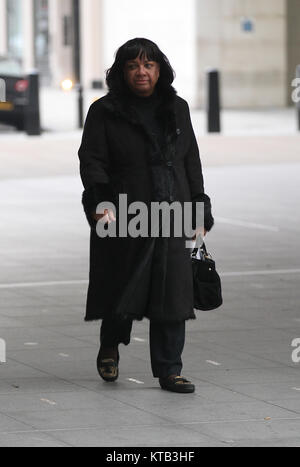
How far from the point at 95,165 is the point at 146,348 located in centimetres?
145

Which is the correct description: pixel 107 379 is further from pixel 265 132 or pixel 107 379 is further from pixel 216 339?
pixel 265 132

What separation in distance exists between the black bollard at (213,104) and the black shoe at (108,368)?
17.1 meters

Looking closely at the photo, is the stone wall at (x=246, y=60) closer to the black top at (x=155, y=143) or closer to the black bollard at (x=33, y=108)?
the black bollard at (x=33, y=108)

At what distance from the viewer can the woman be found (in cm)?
690

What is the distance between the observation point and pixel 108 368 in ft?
23.2

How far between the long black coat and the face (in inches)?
4.1

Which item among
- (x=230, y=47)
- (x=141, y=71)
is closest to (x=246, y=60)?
(x=230, y=47)

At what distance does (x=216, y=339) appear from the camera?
8.23 m
